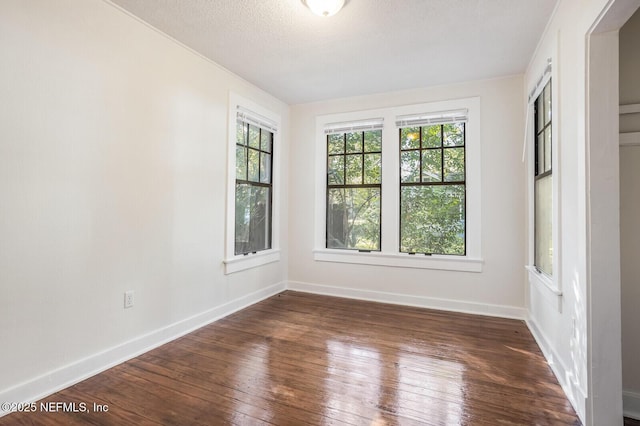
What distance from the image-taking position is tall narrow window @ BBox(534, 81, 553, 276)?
8.73 feet

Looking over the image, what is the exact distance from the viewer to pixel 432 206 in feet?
12.8

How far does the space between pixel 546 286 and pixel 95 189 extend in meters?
3.49

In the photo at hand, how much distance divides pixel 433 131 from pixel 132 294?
11.8 ft

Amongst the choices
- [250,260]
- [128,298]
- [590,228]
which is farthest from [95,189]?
[590,228]

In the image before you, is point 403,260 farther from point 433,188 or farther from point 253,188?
point 253,188

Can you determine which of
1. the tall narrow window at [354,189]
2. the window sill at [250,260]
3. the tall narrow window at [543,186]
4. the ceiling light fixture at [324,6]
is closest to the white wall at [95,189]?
the window sill at [250,260]

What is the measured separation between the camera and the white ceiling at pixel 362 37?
2336mm

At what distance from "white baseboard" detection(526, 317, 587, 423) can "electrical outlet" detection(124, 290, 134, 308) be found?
3035mm

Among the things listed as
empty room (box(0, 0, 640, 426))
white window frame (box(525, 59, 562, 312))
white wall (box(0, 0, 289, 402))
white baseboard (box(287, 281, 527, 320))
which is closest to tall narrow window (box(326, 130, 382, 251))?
empty room (box(0, 0, 640, 426))

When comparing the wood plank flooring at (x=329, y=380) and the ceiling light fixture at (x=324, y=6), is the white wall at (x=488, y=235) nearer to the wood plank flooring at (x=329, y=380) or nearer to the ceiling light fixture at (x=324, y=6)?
the wood plank flooring at (x=329, y=380)

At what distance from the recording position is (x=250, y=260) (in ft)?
12.5

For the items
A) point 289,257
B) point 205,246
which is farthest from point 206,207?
point 289,257

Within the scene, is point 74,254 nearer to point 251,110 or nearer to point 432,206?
point 251,110

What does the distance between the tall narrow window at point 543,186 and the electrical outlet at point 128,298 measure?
340 centimetres
